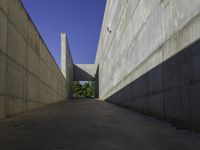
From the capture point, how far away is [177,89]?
6.91 m

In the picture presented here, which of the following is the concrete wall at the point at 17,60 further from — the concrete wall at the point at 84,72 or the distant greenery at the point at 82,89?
the distant greenery at the point at 82,89

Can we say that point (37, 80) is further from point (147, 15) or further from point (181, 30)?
point (181, 30)

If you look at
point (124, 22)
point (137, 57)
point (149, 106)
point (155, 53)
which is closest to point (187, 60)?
point (155, 53)

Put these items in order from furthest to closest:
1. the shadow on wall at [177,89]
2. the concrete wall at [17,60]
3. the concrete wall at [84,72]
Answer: the concrete wall at [84,72]
the concrete wall at [17,60]
the shadow on wall at [177,89]

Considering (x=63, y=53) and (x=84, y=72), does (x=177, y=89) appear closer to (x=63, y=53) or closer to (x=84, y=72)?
(x=63, y=53)

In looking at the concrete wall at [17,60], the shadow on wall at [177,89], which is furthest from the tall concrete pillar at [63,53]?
the shadow on wall at [177,89]

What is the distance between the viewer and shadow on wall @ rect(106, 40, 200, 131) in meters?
5.93

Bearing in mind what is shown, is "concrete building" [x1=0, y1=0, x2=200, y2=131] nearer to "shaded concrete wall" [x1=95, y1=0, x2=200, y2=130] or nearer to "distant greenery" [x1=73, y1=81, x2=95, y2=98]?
"shaded concrete wall" [x1=95, y1=0, x2=200, y2=130]

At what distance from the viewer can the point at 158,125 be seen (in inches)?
299

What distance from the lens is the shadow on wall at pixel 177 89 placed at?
19.5 ft

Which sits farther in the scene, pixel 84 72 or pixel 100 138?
pixel 84 72

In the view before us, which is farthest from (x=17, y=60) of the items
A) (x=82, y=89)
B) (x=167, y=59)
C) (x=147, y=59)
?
(x=82, y=89)

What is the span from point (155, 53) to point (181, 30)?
2273mm

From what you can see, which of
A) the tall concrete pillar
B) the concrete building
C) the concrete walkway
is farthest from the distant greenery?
the concrete walkway
